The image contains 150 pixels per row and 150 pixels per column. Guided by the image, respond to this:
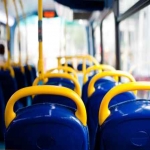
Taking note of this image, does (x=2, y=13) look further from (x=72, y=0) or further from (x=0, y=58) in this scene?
(x=72, y=0)

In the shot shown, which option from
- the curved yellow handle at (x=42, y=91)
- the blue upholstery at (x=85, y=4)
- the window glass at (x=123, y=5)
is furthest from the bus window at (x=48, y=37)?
the curved yellow handle at (x=42, y=91)

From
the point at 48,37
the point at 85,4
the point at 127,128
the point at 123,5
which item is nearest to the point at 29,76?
the point at 85,4

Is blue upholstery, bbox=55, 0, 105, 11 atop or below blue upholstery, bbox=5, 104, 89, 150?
atop

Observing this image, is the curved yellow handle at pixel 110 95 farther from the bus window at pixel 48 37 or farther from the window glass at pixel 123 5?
the bus window at pixel 48 37

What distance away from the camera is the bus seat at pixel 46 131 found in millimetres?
1227

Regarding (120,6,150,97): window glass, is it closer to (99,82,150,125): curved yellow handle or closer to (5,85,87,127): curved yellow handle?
(99,82,150,125): curved yellow handle

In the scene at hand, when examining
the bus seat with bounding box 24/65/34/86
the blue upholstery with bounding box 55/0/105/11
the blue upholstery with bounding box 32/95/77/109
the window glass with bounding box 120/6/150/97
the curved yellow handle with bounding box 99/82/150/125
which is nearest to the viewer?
the curved yellow handle with bounding box 99/82/150/125

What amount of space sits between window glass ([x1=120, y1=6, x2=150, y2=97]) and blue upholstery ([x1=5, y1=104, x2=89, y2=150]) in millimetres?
1870

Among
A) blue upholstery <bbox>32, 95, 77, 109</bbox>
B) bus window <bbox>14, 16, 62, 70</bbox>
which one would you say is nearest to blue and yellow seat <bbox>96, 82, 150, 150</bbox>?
blue upholstery <bbox>32, 95, 77, 109</bbox>

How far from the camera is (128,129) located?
119 centimetres

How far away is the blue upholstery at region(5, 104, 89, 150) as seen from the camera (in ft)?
4.02

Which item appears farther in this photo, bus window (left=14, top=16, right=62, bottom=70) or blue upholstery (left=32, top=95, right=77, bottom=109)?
bus window (left=14, top=16, right=62, bottom=70)

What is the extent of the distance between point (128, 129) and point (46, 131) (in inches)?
13.0

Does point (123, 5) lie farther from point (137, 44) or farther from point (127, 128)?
point (127, 128)
